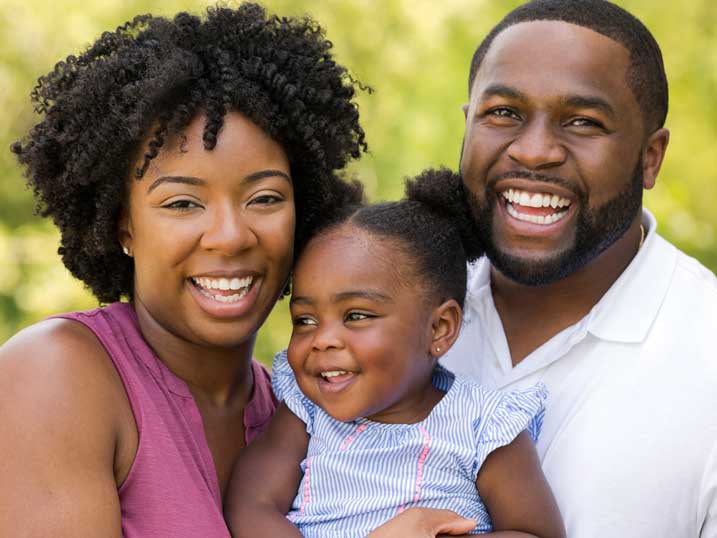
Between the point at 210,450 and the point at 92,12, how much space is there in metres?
4.99

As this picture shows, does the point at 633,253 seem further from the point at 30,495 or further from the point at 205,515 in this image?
the point at 30,495

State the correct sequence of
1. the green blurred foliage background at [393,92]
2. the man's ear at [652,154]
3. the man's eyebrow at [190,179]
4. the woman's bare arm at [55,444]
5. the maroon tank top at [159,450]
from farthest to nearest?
1. the green blurred foliage background at [393,92]
2. the man's ear at [652,154]
3. the man's eyebrow at [190,179]
4. the maroon tank top at [159,450]
5. the woman's bare arm at [55,444]

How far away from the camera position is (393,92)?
27.0 ft

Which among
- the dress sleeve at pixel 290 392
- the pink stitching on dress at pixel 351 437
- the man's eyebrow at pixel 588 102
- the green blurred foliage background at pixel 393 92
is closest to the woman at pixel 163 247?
the dress sleeve at pixel 290 392

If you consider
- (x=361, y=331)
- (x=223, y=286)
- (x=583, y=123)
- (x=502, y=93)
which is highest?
(x=502, y=93)

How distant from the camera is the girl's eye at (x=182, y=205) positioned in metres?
2.95

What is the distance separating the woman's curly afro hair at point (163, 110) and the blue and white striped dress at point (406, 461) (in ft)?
2.07

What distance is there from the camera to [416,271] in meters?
3.17

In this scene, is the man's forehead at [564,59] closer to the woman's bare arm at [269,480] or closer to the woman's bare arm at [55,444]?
the woman's bare arm at [269,480]

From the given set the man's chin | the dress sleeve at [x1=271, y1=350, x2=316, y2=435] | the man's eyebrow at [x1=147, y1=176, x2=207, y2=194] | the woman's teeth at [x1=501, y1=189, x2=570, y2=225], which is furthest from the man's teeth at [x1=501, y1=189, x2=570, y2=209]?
the man's eyebrow at [x1=147, y1=176, x2=207, y2=194]

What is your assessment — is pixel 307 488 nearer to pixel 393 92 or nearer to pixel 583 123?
pixel 583 123

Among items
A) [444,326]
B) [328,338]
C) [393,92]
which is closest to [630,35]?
[444,326]

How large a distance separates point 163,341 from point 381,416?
2.19 feet

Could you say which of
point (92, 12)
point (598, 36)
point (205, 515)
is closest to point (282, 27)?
point (598, 36)
